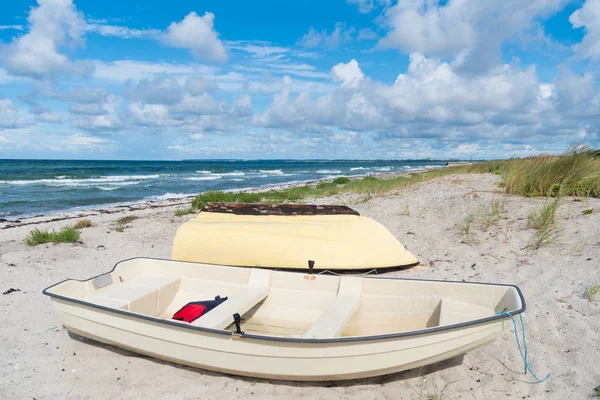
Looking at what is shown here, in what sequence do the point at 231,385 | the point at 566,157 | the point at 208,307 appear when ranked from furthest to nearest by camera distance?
1. the point at 566,157
2. the point at 208,307
3. the point at 231,385

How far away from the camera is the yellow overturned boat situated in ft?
20.9

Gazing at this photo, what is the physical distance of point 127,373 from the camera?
4.09m

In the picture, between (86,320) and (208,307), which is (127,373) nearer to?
(86,320)

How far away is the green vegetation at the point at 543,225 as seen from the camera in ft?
21.2

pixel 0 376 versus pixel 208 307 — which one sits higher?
pixel 208 307

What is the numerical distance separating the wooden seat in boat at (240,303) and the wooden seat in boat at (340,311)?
2.76 feet

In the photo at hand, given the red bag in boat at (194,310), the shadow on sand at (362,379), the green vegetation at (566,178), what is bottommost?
the shadow on sand at (362,379)

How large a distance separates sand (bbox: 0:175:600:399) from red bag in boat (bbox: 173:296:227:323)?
547mm

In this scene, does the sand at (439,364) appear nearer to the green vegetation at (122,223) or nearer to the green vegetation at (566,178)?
the green vegetation at (566,178)

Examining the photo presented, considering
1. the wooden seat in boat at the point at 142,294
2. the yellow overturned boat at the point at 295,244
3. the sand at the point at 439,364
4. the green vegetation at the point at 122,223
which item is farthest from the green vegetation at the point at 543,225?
the green vegetation at the point at 122,223

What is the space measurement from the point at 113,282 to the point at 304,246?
2696 mm

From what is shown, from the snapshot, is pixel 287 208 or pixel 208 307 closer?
pixel 208 307

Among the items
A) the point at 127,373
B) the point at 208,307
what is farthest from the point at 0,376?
the point at 208,307

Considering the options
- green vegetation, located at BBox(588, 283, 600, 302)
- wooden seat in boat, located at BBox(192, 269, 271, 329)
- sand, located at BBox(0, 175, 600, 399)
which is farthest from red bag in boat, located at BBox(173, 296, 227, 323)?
green vegetation, located at BBox(588, 283, 600, 302)
